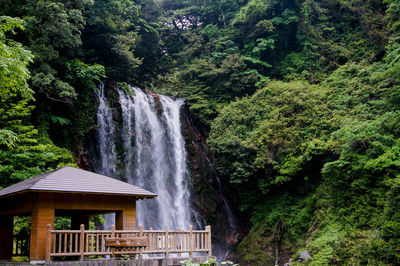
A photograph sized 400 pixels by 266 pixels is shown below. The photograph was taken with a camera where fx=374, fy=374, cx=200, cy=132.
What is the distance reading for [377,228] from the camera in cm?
1509

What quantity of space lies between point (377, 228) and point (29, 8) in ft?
62.7

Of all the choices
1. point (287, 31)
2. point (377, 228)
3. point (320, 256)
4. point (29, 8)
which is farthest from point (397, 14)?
point (29, 8)

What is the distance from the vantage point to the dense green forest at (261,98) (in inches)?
617

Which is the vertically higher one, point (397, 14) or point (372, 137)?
point (397, 14)

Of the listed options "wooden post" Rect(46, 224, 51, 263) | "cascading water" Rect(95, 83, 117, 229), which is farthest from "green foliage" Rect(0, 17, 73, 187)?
"cascading water" Rect(95, 83, 117, 229)

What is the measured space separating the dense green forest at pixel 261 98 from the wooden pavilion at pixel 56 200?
224 cm

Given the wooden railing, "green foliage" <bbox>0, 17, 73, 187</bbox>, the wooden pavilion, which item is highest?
"green foliage" <bbox>0, 17, 73, 187</bbox>

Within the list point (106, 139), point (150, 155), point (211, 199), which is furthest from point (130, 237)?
point (211, 199)

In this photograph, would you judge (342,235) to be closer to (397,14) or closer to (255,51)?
(397,14)

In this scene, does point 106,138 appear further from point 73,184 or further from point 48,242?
point 48,242

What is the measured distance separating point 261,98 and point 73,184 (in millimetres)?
16446

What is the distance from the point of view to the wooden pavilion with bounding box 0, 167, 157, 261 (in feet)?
32.8

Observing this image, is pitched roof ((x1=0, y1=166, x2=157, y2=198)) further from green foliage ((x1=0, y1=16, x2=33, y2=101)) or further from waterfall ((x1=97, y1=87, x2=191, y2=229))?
waterfall ((x1=97, y1=87, x2=191, y2=229))

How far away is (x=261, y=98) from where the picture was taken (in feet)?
80.9
